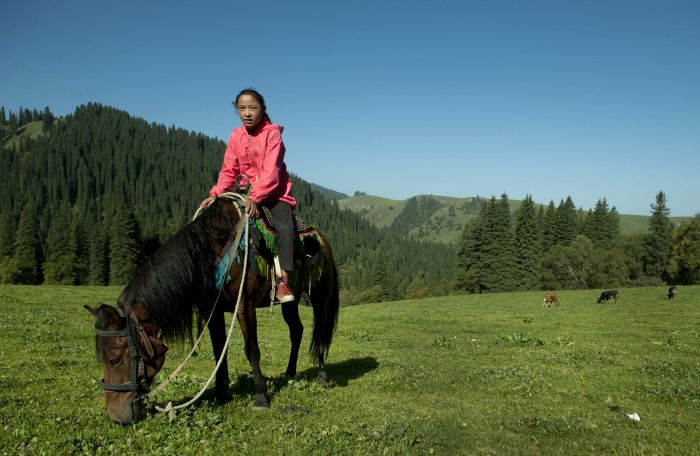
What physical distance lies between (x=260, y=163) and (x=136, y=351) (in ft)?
11.0

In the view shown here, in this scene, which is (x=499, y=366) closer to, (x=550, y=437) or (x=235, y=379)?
(x=550, y=437)

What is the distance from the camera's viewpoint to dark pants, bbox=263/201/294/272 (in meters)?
7.04

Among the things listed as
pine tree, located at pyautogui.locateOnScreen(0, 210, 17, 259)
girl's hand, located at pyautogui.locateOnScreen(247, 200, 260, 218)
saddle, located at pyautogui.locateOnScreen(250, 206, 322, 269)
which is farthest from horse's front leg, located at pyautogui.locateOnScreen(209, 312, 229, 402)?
pine tree, located at pyautogui.locateOnScreen(0, 210, 17, 259)

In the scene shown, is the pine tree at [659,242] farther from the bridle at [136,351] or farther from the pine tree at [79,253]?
the pine tree at [79,253]

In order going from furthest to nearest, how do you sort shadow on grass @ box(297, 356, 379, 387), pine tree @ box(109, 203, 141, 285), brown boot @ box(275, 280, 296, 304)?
pine tree @ box(109, 203, 141, 285), shadow on grass @ box(297, 356, 379, 387), brown boot @ box(275, 280, 296, 304)

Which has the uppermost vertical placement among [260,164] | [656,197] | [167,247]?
[656,197]

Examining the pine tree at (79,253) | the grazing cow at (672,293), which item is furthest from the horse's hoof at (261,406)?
the pine tree at (79,253)

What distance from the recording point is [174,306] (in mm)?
5699

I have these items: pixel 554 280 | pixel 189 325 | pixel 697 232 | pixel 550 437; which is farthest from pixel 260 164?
pixel 697 232

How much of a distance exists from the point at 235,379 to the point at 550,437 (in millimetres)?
5706

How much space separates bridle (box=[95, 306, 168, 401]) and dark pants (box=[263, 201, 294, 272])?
7.51ft

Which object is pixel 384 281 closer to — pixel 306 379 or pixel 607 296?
pixel 607 296

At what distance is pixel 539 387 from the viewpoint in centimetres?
902

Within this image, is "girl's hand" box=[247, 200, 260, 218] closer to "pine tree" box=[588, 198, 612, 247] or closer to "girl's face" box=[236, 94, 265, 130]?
"girl's face" box=[236, 94, 265, 130]
